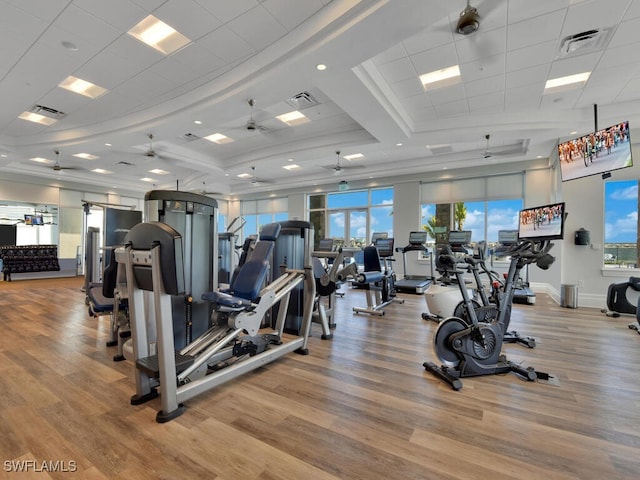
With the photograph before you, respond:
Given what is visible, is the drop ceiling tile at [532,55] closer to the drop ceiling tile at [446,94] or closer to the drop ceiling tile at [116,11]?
the drop ceiling tile at [446,94]

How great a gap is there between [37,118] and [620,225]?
1180 cm

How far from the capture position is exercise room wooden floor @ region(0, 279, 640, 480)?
1.56 metres

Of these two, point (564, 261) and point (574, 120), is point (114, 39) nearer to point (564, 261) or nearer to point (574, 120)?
point (574, 120)

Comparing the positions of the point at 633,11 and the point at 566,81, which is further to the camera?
the point at 566,81

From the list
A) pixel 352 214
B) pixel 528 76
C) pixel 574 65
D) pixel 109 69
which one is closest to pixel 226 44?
pixel 109 69

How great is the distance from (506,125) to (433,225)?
424 centimetres

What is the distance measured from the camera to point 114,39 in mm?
3758

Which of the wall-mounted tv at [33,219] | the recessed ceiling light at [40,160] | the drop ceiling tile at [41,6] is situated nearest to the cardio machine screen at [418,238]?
the drop ceiling tile at [41,6]

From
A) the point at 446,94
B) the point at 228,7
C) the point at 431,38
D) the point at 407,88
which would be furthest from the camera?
the point at 446,94

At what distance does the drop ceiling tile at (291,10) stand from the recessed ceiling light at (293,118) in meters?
2.50

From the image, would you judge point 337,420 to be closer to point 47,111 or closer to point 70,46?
point 70,46

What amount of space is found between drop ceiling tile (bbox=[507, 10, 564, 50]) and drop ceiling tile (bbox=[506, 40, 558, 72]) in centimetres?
10

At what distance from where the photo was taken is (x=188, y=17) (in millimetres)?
3383
